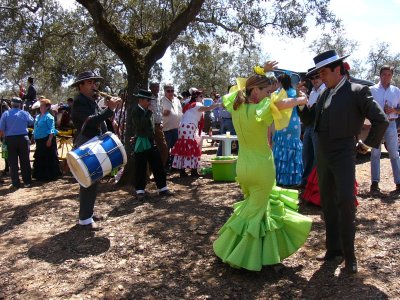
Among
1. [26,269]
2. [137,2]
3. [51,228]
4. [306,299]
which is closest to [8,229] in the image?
[51,228]

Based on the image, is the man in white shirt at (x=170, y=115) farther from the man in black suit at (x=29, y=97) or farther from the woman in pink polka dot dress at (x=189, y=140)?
the man in black suit at (x=29, y=97)

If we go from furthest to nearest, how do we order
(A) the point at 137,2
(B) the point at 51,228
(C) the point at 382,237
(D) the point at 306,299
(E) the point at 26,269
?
(A) the point at 137,2 → (B) the point at 51,228 → (C) the point at 382,237 → (E) the point at 26,269 → (D) the point at 306,299

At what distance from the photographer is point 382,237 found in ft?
16.2

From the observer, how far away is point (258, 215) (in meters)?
4.08

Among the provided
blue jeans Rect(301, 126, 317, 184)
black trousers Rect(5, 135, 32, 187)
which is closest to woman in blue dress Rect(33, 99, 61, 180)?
black trousers Rect(5, 135, 32, 187)

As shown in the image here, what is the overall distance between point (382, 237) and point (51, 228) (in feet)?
13.7

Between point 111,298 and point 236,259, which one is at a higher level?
point 236,259

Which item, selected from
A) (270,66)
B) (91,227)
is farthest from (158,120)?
(270,66)

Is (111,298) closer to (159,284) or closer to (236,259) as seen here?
(159,284)

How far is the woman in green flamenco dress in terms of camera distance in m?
3.95

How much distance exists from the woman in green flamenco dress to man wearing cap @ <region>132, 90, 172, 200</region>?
9.65 feet

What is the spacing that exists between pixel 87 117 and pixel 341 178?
3.19 m

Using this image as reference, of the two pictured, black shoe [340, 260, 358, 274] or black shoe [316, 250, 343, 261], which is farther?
black shoe [316, 250, 343, 261]

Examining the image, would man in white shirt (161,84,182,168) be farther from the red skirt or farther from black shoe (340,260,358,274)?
black shoe (340,260,358,274)
